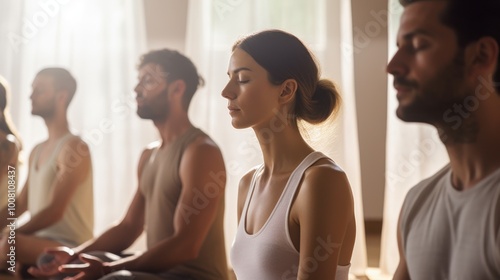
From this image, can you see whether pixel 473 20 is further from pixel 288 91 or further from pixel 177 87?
pixel 177 87

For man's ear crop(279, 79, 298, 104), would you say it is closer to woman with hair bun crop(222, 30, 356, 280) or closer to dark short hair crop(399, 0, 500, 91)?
woman with hair bun crop(222, 30, 356, 280)

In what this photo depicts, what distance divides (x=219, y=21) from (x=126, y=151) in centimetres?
48

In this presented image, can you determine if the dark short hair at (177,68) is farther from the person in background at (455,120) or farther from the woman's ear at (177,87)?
the person in background at (455,120)

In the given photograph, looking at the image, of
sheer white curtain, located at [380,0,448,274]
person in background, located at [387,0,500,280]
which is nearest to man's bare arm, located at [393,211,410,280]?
person in background, located at [387,0,500,280]

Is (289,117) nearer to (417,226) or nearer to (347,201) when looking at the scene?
(347,201)

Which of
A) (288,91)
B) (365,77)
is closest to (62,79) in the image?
(365,77)

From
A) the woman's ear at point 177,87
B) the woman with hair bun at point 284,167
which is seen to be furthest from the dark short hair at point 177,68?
the woman with hair bun at point 284,167

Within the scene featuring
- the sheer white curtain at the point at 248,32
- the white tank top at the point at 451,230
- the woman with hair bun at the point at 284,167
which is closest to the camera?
the white tank top at the point at 451,230

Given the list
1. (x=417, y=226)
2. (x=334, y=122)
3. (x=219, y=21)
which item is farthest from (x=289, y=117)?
(x=219, y=21)

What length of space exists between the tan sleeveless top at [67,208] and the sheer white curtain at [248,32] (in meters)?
0.38

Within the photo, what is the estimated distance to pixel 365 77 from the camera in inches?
77.9

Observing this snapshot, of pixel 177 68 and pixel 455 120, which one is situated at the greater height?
pixel 177 68

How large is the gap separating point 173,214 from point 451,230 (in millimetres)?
820

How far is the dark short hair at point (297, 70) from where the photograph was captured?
97 centimetres
